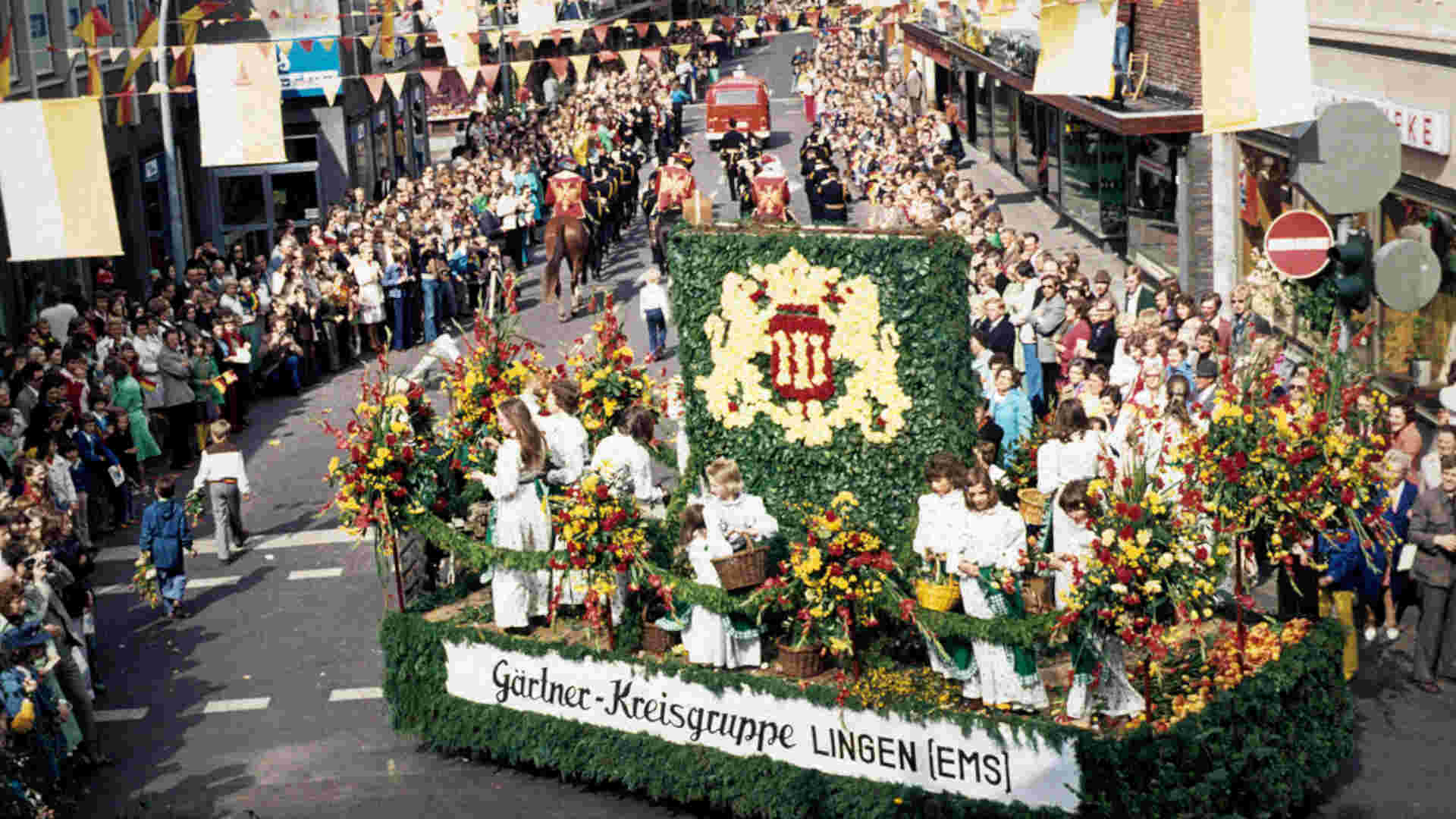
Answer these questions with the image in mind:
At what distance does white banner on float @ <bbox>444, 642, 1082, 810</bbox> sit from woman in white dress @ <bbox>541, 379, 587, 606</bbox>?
1.69m

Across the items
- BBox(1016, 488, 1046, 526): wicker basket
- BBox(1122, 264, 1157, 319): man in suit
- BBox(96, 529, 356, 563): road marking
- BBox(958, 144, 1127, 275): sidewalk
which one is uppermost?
BBox(1122, 264, 1157, 319): man in suit

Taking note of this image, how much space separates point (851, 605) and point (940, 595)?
560mm

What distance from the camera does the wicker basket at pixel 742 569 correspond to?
44.0 feet

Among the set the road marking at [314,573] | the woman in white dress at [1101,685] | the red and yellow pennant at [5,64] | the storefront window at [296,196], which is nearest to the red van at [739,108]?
the storefront window at [296,196]

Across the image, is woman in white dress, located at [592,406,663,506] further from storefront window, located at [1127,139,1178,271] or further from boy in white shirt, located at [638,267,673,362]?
storefront window, located at [1127,139,1178,271]

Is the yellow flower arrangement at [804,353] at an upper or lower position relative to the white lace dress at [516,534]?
upper

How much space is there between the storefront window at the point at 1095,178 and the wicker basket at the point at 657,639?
20.8m

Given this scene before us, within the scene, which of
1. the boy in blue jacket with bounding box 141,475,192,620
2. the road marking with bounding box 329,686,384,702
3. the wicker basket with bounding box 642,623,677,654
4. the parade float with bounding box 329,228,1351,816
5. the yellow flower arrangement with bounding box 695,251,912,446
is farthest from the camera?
the boy in blue jacket with bounding box 141,475,192,620

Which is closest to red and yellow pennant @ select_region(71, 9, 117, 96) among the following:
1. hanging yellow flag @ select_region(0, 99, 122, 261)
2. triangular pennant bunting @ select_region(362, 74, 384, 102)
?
hanging yellow flag @ select_region(0, 99, 122, 261)

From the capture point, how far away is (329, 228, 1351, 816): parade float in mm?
12195

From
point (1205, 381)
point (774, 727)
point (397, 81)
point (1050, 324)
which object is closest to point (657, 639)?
point (774, 727)

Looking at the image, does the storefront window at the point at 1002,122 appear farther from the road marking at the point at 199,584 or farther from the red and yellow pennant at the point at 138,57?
the road marking at the point at 199,584

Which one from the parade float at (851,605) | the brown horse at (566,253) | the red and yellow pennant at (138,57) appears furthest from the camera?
the brown horse at (566,253)

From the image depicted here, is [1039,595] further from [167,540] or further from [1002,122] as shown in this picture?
[1002,122]
